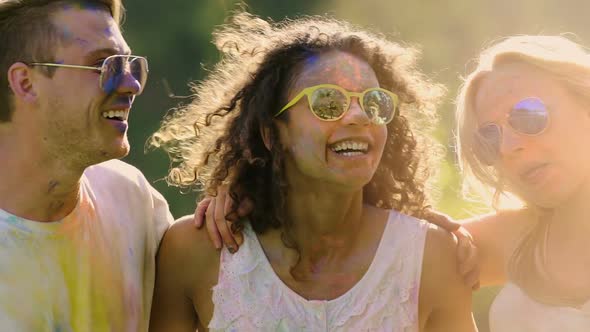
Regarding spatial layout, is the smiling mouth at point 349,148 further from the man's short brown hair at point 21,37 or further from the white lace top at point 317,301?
the man's short brown hair at point 21,37

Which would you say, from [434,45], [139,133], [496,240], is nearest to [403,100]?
[496,240]

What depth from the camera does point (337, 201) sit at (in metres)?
3.44

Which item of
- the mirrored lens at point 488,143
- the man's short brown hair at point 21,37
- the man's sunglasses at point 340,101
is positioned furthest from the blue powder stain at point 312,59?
the man's short brown hair at point 21,37

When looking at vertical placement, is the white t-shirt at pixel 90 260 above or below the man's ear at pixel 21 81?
below

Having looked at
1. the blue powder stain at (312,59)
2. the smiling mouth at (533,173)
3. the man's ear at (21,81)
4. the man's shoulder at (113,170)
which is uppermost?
the blue powder stain at (312,59)

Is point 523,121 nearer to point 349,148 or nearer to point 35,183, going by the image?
point 349,148

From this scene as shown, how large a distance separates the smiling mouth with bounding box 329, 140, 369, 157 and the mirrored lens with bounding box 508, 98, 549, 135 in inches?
21.2

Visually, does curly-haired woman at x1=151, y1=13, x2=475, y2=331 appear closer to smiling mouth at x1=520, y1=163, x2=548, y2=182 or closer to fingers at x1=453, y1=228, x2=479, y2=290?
fingers at x1=453, y1=228, x2=479, y2=290

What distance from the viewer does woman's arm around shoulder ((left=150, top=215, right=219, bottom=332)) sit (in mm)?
3455

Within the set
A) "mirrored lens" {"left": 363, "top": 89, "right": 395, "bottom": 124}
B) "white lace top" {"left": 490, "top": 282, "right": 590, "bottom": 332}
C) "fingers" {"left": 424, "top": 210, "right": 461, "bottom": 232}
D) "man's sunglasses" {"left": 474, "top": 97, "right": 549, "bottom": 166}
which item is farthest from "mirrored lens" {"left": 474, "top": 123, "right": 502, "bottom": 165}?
"white lace top" {"left": 490, "top": 282, "right": 590, "bottom": 332}

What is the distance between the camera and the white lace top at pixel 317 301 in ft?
10.9

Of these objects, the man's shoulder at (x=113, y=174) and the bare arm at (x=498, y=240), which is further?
the bare arm at (x=498, y=240)

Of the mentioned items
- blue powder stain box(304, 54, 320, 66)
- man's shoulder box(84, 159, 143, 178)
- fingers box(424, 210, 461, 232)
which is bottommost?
man's shoulder box(84, 159, 143, 178)

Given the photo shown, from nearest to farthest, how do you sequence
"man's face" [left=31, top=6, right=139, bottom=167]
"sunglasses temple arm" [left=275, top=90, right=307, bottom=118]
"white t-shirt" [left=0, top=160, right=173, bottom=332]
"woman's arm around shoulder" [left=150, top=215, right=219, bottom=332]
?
"white t-shirt" [left=0, top=160, right=173, bottom=332] → "man's face" [left=31, top=6, right=139, bottom=167] → "sunglasses temple arm" [left=275, top=90, right=307, bottom=118] → "woman's arm around shoulder" [left=150, top=215, right=219, bottom=332]
